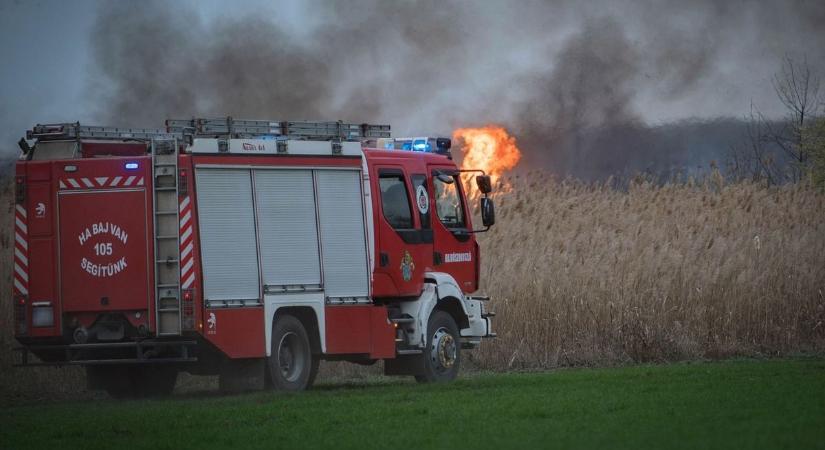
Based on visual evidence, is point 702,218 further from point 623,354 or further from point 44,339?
point 44,339

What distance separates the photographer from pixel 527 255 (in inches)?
980

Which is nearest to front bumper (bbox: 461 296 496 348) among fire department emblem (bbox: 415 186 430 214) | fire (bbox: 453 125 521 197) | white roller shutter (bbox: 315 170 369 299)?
fire department emblem (bbox: 415 186 430 214)

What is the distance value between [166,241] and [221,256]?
2.06 feet

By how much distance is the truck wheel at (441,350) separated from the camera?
19.3 meters

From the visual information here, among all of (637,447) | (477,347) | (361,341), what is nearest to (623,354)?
(477,347)

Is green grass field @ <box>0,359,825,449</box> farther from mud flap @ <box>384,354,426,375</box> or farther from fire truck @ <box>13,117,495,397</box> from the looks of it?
fire truck @ <box>13,117,495,397</box>

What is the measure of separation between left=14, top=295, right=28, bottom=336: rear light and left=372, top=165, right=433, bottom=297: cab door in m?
4.09

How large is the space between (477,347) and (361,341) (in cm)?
420

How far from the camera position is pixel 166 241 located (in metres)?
16.9

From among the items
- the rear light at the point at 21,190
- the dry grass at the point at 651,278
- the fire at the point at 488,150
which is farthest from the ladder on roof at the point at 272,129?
the fire at the point at 488,150

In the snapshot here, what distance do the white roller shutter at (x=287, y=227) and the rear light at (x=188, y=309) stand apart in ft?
3.59

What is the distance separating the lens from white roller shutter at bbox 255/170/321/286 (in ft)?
57.9

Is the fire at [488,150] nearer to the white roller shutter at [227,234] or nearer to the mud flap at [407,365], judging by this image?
the mud flap at [407,365]

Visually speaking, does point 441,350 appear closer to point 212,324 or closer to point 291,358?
point 291,358
